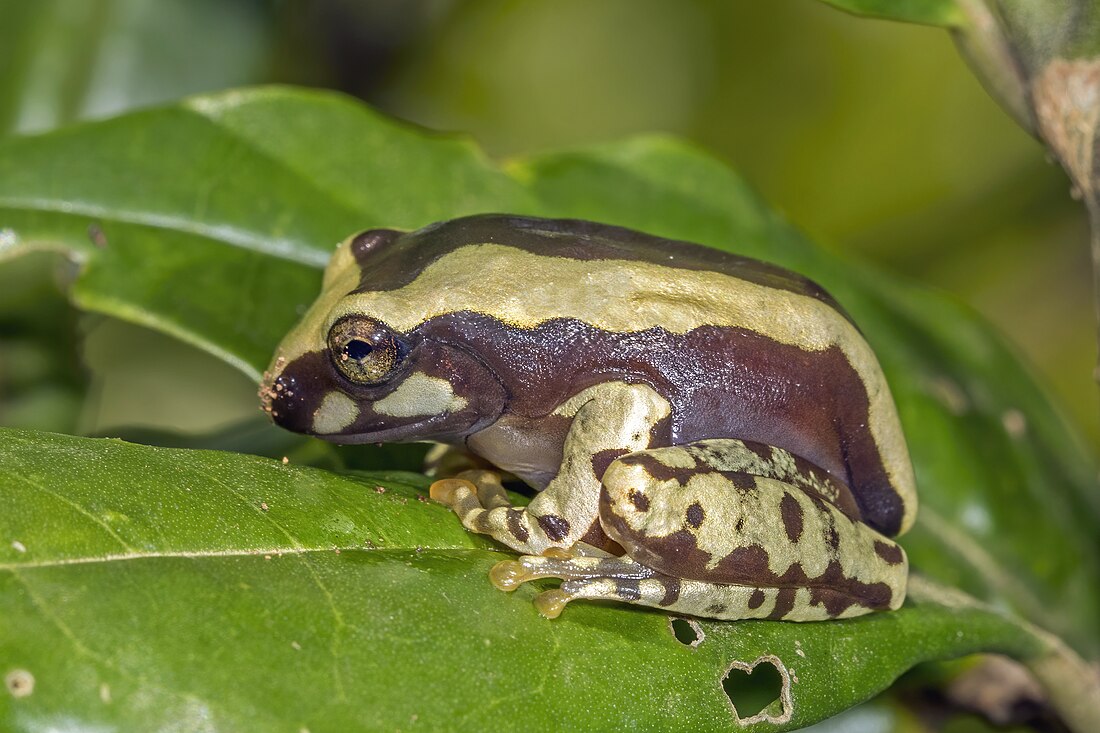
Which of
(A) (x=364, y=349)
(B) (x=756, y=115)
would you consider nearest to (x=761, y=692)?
(A) (x=364, y=349)

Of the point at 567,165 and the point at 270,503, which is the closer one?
the point at 270,503

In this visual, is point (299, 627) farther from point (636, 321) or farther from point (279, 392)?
point (636, 321)

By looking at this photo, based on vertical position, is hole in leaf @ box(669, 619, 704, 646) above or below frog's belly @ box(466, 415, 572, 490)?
below

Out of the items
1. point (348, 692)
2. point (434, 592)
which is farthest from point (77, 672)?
point (434, 592)

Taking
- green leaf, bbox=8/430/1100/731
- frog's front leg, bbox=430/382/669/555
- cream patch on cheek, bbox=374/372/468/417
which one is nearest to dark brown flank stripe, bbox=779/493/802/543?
green leaf, bbox=8/430/1100/731

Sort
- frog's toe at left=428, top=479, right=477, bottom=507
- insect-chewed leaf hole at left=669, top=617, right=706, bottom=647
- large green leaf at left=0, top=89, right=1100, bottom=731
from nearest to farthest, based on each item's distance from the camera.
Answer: large green leaf at left=0, top=89, right=1100, bottom=731 < insect-chewed leaf hole at left=669, top=617, right=706, bottom=647 < frog's toe at left=428, top=479, right=477, bottom=507

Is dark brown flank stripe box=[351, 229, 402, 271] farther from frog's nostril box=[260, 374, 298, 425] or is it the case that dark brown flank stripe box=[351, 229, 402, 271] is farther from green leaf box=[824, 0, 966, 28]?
green leaf box=[824, 0, 966, 28]

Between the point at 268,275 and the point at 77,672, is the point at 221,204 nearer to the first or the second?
the point at 268,275
